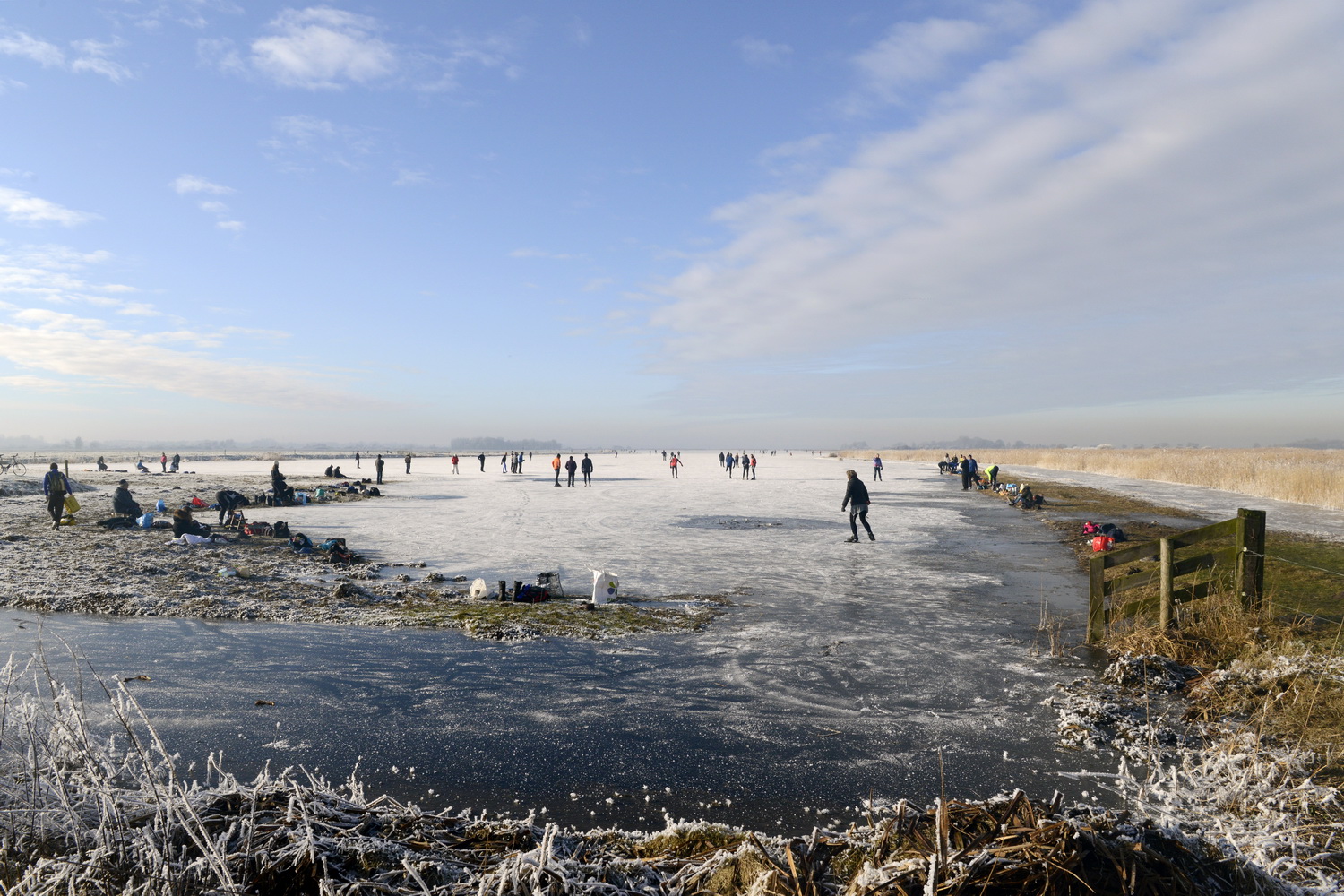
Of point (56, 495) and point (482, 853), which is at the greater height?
point (56, 495)

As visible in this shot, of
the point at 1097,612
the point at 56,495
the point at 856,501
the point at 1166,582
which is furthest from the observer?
the point at 56,495

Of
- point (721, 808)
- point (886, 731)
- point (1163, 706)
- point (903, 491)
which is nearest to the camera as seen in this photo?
point (721, 808)

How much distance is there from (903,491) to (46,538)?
35.9 metres

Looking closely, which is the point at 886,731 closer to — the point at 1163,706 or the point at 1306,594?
the point at 1163,706

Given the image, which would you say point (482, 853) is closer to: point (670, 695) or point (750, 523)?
point (670, 695)

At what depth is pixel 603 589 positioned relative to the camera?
36.6 ft

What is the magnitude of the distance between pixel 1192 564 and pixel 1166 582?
449 millimetres

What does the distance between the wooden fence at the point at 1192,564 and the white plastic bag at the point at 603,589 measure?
23.4 feet

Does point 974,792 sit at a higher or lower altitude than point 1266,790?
lower

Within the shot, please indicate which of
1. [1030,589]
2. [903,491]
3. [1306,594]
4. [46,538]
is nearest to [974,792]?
[1030,589]

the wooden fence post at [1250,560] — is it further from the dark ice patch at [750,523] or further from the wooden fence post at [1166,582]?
the dark ice patch at [750,523]

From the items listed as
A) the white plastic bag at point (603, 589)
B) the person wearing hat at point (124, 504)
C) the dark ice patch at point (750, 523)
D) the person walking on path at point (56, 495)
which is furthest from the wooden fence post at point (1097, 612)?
the person walking on path at point (56, 495)

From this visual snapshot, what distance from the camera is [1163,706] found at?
6.62 metres

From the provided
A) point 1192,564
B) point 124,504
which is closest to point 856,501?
point 1192,564
